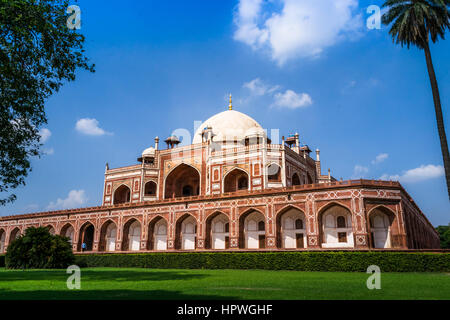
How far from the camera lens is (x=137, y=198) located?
142ft

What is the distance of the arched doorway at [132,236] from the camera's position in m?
36.7

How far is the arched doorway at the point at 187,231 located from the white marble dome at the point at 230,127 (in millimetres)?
12798

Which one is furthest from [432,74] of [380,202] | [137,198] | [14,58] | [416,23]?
[137,198]

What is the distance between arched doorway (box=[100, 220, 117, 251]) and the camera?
125ft

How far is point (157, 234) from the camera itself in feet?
119

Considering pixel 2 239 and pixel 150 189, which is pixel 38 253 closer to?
pixel 150 189

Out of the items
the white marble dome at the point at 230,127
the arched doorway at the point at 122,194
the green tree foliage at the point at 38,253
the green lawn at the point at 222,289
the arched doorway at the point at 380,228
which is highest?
the white marble dome at the point at 230,127

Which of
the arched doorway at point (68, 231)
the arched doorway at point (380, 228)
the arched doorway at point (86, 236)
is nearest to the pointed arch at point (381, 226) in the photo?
the arched doorway at point (380, 228)

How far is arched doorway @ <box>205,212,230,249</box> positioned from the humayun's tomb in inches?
3.7

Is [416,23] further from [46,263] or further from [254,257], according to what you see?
[46,263]

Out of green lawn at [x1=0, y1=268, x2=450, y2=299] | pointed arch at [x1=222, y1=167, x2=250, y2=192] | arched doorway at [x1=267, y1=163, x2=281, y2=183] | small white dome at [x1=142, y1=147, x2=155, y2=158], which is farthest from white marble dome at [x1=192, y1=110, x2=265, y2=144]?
green lawn at [x1=0, y1=268, x2=450, y2=299]

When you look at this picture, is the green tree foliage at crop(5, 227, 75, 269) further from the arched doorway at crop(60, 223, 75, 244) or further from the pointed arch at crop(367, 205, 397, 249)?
the pointed arch at crop(367, 205, 397, 249)

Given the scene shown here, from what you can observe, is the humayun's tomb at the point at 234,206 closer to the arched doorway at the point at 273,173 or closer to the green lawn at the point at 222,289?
the arched doorway at the point at 273,173
